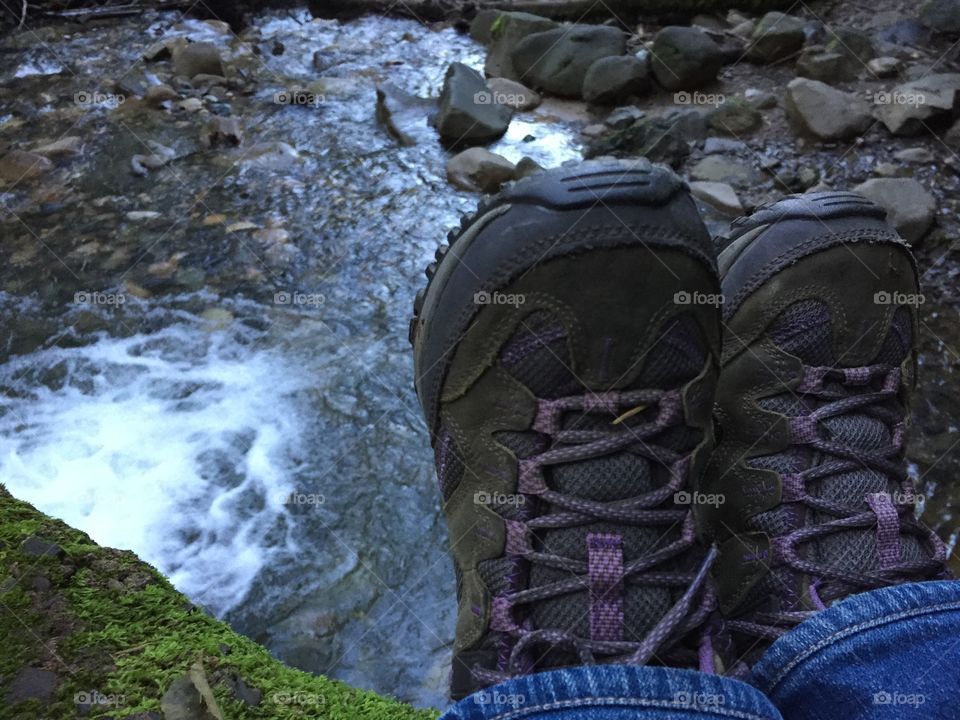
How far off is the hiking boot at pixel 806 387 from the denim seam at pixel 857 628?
16.8 inches

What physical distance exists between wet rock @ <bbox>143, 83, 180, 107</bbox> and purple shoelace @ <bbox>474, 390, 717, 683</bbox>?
3222mm

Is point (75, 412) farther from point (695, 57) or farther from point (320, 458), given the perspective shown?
point (695, 57)

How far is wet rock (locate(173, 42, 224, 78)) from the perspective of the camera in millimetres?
4238

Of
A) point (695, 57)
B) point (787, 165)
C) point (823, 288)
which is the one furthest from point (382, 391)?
point (695, 57)

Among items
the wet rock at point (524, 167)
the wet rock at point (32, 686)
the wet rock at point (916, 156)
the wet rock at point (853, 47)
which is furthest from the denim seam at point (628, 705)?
the wet rock at point (853, 47)

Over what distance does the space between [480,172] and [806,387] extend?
74.3 inches

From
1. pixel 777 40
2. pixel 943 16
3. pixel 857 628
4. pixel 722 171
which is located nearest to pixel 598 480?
pixel 857 628

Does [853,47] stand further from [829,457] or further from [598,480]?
[598,480]

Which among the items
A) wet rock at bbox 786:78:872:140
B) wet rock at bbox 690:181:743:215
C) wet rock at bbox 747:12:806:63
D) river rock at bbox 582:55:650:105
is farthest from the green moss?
wet rock at bbox 747:12:806:63

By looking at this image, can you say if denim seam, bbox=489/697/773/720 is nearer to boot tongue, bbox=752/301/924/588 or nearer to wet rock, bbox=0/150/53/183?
boot tongue, bbox=752/301/924/588

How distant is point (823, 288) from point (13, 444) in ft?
6.36

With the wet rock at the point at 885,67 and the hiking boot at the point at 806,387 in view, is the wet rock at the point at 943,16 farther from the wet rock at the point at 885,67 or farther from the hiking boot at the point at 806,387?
the hiking boot at the point at 806,387

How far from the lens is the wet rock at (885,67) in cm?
389

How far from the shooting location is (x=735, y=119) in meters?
3.57
